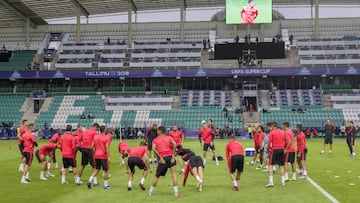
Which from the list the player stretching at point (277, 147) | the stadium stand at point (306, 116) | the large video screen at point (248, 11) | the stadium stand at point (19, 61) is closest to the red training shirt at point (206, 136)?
the player stretching at point (277, 147)

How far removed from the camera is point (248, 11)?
63594 millimetres

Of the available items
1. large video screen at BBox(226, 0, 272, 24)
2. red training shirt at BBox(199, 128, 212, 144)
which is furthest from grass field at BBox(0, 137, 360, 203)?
large video screen at BBox(226, 0, 272, 24)

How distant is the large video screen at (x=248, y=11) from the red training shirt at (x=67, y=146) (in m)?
49.9

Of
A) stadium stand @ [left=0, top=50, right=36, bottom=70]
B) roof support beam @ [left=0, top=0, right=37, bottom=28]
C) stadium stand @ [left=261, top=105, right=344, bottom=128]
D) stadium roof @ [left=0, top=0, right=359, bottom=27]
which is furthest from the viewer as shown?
stadium stand @ [left=0, top=50, right=36, bottom=70]

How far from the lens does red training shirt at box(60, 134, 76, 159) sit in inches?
643

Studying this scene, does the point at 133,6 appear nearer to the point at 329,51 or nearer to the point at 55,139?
the point at 329,51

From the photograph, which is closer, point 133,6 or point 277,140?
point 277,140

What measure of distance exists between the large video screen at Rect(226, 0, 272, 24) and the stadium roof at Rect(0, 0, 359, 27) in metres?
3.58

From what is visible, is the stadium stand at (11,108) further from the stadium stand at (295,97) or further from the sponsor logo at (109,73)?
the stadium stand at (295,97)

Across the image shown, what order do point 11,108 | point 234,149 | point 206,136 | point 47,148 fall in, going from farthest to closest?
point 11,108 → point 206,136 → point 47,148 → point 234,149

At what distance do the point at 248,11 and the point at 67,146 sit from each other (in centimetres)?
5130

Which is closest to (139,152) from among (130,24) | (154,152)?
(154,152)

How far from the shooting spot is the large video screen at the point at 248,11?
63.3 meters

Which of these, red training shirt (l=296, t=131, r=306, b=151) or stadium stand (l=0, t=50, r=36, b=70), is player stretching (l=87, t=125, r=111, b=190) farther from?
stadium stand (l=0, t=50, r=36, b=70)
